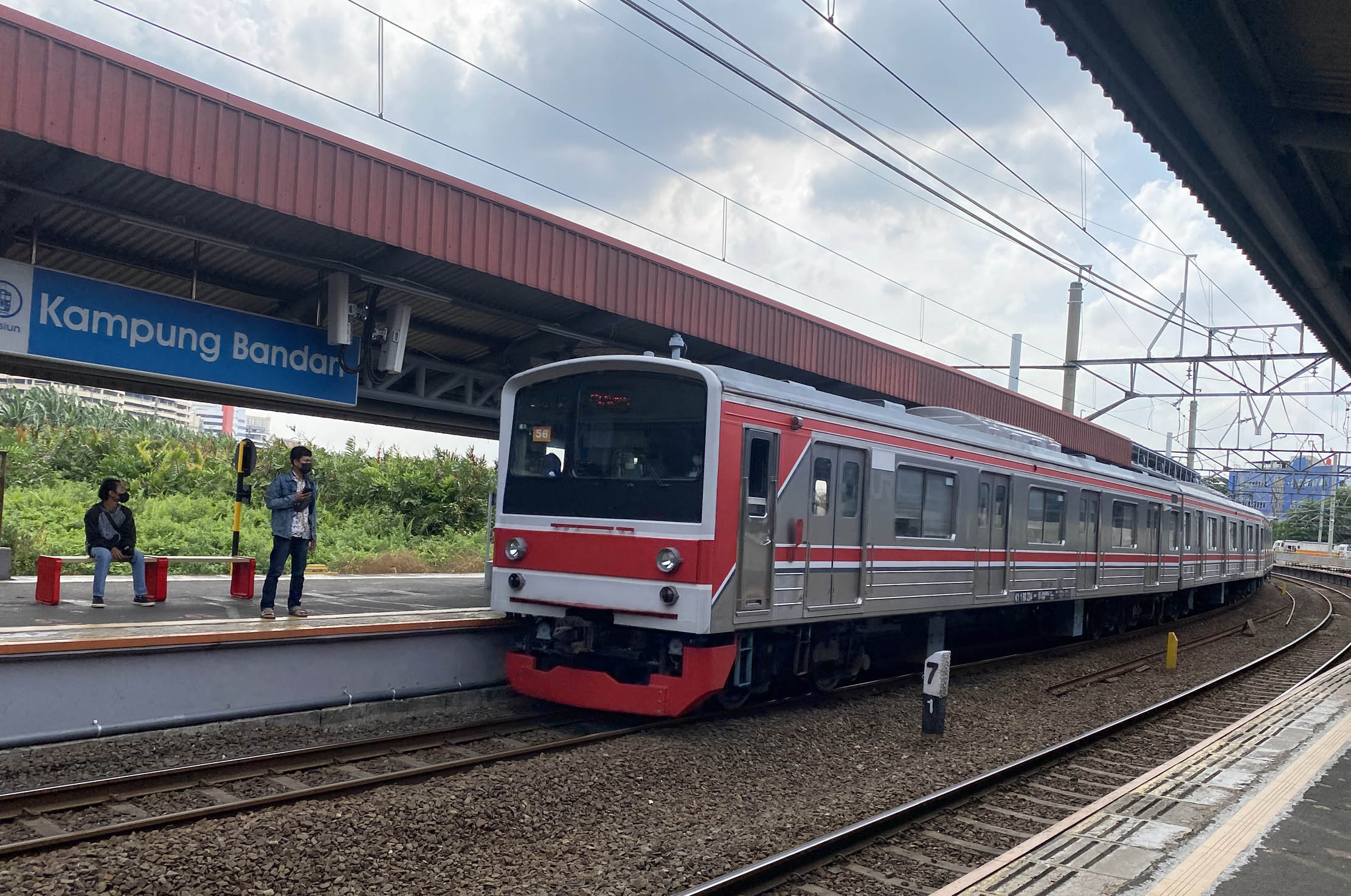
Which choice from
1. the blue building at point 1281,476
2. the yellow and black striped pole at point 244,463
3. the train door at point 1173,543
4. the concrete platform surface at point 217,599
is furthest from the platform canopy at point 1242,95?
the blue building at point 1281,476

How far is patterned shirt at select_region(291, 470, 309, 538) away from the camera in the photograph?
30.5ft

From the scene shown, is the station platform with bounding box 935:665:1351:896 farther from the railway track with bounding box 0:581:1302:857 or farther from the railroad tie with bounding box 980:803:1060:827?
the railway track with bounding box 0:581:1302:857

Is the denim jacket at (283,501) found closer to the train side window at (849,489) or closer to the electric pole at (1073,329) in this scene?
the train side window at (849,489)

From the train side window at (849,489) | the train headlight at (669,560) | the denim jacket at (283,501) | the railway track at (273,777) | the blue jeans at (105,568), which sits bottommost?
the railway track at (273,777)

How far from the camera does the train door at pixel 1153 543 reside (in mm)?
18531

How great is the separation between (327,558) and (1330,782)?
15.6 metres

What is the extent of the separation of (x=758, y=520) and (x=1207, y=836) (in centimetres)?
395

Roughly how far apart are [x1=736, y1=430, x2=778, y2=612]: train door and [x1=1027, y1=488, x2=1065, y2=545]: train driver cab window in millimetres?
5987

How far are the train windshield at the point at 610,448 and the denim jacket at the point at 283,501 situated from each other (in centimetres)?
188

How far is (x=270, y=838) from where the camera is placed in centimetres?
529

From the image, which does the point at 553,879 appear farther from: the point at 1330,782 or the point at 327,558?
the point at 327,558

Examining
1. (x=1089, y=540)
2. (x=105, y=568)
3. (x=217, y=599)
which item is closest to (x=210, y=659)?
(x=105, y=568)

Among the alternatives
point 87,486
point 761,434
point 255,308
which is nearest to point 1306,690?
point 761,434

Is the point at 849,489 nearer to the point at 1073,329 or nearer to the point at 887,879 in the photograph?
the point at 887,879
